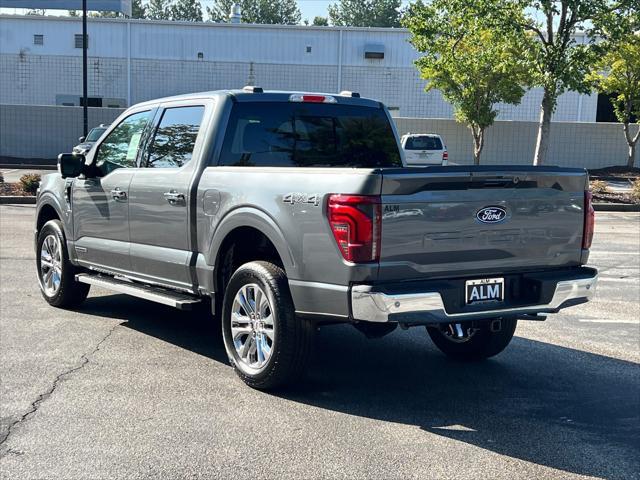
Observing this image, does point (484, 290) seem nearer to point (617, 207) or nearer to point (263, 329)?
point (263, 329)

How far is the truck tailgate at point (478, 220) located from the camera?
15.0 ft

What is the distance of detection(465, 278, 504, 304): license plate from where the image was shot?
4.82 metres

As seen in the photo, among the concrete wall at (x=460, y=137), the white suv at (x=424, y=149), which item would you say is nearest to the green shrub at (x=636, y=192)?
the white suv at (x=424, y=149)

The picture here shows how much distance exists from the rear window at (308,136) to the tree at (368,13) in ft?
340

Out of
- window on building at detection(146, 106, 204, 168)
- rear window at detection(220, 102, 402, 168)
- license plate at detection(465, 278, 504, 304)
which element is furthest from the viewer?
window on building at detection(146, 106, 204, 168)

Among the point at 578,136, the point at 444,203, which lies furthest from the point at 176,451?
the point at 578,136

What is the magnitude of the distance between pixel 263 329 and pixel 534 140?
1162 inches

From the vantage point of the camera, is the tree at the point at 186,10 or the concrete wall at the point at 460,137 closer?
the concrete wall at the point at 460,137

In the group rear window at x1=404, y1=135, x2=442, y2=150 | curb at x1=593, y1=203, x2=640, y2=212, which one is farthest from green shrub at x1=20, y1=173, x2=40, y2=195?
curb at x1=593, y1=203, x2=640, y2=212

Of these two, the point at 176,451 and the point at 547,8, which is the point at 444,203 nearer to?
the point at 176,451

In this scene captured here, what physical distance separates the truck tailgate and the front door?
2.95 m

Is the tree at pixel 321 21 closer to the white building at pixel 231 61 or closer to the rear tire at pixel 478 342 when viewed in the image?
the white building at pixel 231 61

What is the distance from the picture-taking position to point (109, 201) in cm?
688

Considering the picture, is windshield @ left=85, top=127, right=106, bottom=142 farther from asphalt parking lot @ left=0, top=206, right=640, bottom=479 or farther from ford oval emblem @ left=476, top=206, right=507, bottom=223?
ford oval emblem @ left=476, top=206, right=507, bottom=223
